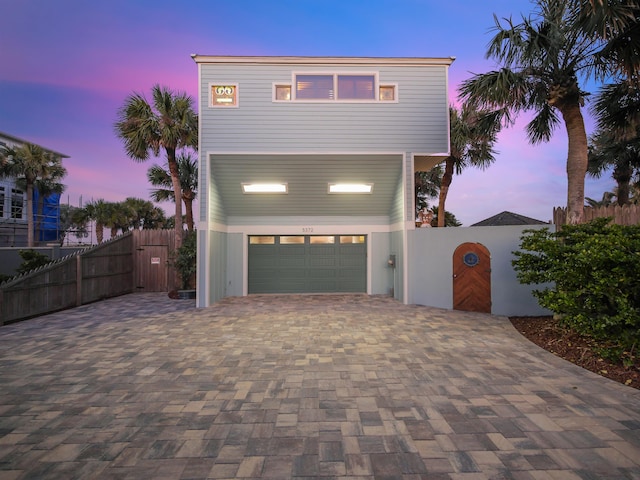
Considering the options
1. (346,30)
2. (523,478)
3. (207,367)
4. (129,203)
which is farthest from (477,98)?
(129,203)

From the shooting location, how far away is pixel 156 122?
9.72 meters

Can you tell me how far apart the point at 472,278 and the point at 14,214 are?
31.2 meters

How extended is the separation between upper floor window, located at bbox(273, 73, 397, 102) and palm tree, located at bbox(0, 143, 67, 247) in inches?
742

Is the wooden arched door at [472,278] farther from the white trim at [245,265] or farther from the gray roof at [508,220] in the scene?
the gray roof at [508,220]

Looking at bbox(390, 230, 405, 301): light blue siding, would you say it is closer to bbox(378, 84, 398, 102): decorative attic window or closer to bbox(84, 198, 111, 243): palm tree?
bbox(378, 84, 398, 102): decorative attic window

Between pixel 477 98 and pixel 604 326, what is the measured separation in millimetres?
4720

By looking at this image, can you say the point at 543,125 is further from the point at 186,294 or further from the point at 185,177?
the point at 185,177

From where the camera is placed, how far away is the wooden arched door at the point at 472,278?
7593 mm

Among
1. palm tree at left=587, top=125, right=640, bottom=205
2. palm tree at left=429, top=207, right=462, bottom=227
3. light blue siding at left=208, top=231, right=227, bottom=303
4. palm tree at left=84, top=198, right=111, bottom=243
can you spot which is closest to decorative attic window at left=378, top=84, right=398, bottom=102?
light blue siding at left=208, top=231, right=227, bottom=303

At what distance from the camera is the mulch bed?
12.6 ft

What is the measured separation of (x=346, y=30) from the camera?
16484 millimetres

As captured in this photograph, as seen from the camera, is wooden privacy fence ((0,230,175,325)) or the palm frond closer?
wooden privacy fence ((0,230,175,325))

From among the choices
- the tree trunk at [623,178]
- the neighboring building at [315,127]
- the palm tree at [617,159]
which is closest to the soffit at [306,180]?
the neighboring building at [315,127]

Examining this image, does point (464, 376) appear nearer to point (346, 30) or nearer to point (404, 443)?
point (404, 443)
